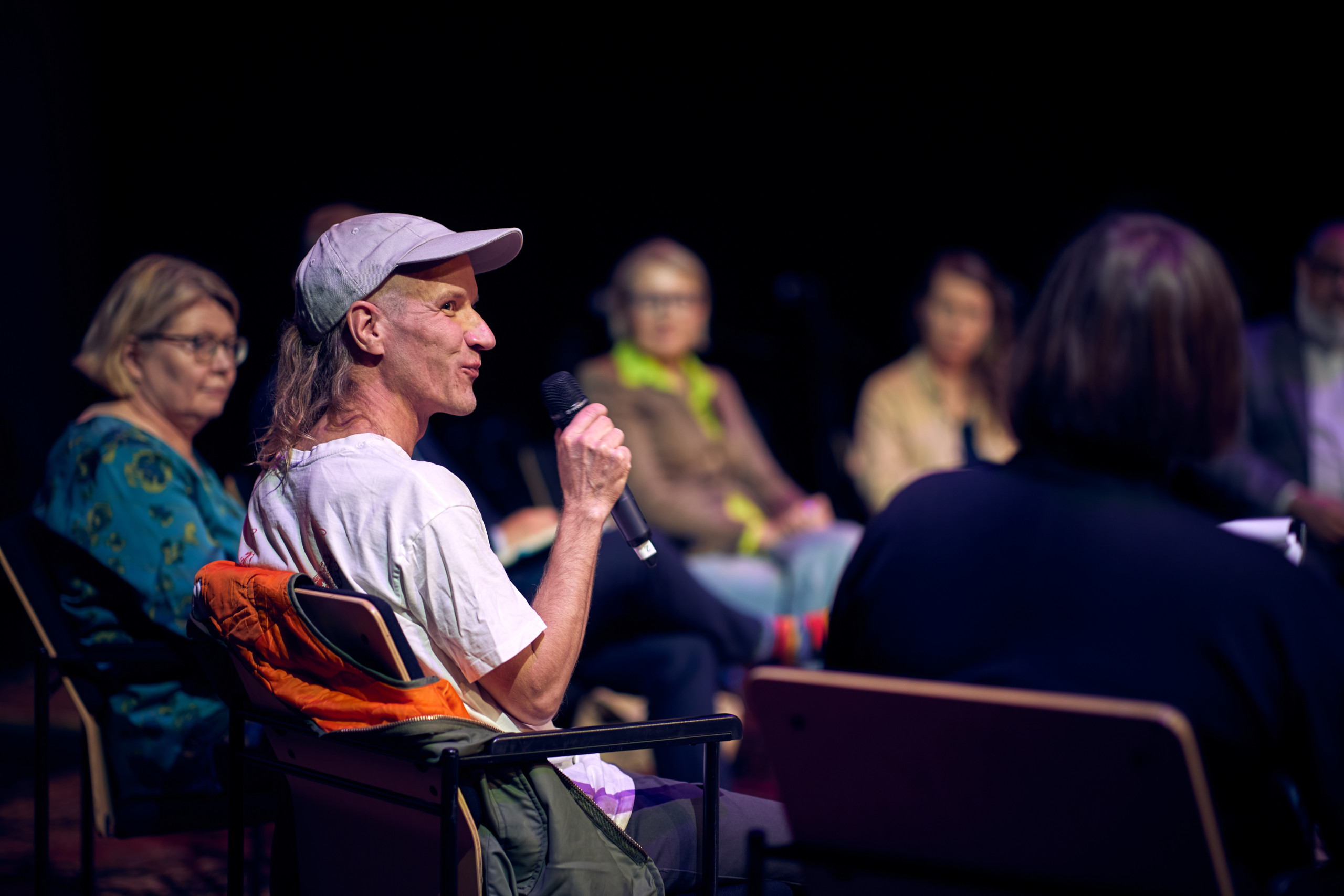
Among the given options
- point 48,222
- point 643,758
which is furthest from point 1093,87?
point 48,222

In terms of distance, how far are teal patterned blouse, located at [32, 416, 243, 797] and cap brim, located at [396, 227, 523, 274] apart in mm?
725

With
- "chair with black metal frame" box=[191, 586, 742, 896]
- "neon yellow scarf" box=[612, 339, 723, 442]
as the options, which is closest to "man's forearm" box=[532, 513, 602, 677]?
"chair with black metal frame" box=[191, 586, 742, 896]

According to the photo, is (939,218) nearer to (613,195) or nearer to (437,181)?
(613,195)

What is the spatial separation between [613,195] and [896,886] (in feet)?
13.9

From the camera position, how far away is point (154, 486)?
1.91 metres

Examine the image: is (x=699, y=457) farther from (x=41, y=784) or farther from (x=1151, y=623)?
(x=1151, y=623)

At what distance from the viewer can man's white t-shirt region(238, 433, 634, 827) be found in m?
1.19

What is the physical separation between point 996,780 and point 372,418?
2.62 ft

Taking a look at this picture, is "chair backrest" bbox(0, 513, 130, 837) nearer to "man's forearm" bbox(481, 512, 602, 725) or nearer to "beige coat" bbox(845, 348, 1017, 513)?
"man's forearm" bbox(481, 512, 602, 725)

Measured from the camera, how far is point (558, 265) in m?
4.86

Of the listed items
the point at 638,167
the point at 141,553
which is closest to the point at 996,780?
the point at 141,553

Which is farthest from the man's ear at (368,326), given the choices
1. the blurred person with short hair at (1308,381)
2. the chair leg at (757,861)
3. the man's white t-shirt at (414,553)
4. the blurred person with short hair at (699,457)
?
the blurred person with short hair at (1308,381)

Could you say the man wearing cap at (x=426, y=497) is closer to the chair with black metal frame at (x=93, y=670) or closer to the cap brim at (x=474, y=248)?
the cap brim at (x=474, y=248)

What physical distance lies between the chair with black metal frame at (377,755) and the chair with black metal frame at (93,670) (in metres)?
0.43
